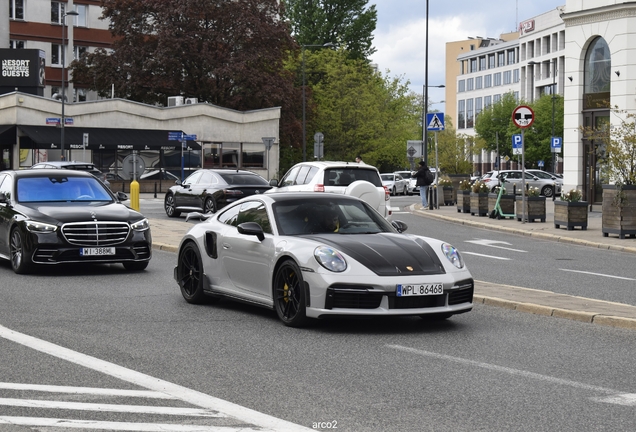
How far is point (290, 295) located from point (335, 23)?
86.6 m

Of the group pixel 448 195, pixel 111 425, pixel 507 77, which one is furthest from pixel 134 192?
pixel 507 77

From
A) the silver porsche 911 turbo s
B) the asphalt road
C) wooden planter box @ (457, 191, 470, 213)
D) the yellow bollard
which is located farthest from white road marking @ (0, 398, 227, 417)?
wooden planter box @ (457, 191, 470, 213)

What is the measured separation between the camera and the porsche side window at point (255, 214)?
11.3 meters

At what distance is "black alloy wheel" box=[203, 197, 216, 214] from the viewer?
32.1 metres

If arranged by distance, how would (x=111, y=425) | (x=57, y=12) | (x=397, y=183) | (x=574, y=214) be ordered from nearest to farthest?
(x=111, y=425) < (x=574, y=214) < (x=397, y=183) < (x=57, y=12)

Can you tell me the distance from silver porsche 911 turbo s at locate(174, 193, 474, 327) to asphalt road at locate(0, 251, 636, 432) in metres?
0.26

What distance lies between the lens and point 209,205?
1273 inches

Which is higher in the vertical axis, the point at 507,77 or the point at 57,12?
the point at 507,77

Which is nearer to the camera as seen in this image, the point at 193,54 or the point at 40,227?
the point at 40,227

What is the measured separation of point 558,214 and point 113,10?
49352 millimetres

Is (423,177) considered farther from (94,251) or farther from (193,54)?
(193,54)

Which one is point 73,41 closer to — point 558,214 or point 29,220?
point 558,214

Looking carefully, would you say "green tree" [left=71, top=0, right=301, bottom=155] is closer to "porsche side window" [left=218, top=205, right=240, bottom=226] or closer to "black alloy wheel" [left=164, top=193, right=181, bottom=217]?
"black alloy wheel" [left=164, top=193, right=181, bottom=217]

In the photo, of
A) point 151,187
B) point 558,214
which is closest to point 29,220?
point 558,214
